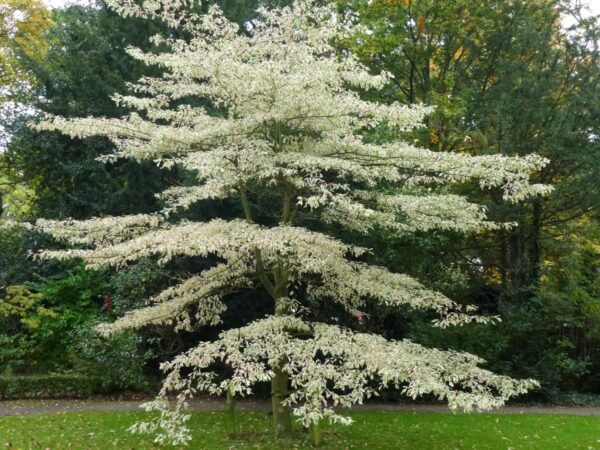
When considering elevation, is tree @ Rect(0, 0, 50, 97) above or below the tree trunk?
above

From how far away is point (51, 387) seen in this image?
37.9 feet

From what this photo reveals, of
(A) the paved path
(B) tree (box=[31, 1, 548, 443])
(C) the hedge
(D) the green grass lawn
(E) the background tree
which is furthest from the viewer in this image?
(E) the background tree

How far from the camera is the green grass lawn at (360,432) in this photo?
25.2ft

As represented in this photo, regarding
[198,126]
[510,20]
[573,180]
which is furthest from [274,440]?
[510,20]

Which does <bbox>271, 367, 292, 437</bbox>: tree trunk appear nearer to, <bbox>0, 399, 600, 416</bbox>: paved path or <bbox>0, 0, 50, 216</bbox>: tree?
<bbox>0, 399, 600, 416</bbox>: paved path

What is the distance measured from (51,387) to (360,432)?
6739 millimetres

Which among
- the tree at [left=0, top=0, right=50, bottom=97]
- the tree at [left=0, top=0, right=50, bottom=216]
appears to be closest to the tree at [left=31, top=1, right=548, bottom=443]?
the tree at [left=0, top=0, right=50, bottom=216]

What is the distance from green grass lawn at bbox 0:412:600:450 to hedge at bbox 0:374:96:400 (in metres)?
1.89

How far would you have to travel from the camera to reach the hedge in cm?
1147

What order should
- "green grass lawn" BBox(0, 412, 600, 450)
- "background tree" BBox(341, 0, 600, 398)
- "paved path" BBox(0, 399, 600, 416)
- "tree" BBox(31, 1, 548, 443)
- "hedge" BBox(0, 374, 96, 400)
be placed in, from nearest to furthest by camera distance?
"tree" BBox(31, 1, 548, 443), "green grass lawn" BBox(0, 412, 600, 450), "paved path" BBox(0, 399, 600, 416), "hedge" BBox(0, 374, 96, 400), "background tree" BBox(341, 0, 600, 398)

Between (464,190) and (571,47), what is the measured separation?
13.1 feet

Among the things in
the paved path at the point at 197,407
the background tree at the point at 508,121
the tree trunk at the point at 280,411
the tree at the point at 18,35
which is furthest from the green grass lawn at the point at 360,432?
the tree at the point at 18,35

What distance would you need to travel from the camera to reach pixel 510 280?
44.1ft

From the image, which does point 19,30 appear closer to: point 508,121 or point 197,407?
point 197,407
